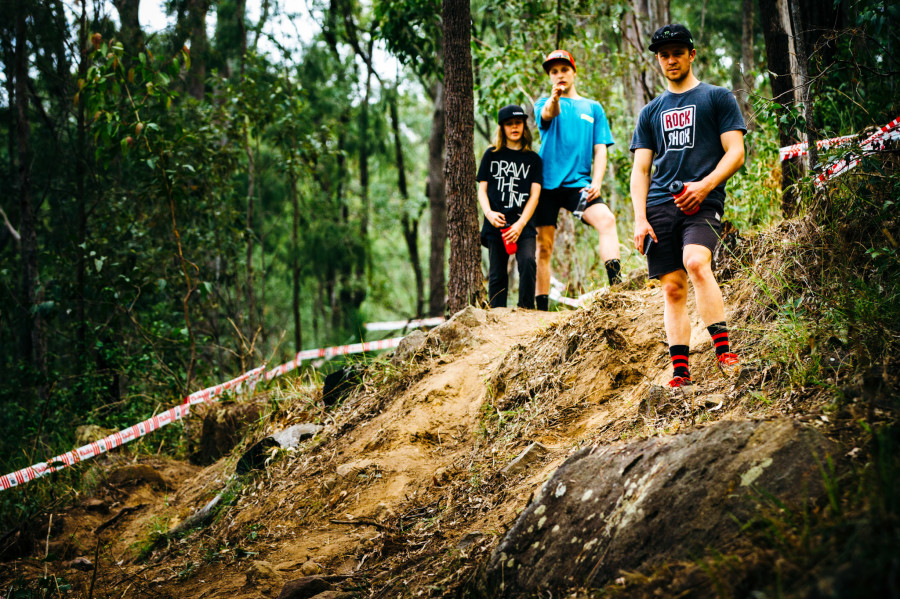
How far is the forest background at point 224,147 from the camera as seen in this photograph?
5820 mm

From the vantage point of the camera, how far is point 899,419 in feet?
7.68

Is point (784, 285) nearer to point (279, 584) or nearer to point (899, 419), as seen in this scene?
point (899, 419)

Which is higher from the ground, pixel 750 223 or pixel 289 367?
pixel 750 223

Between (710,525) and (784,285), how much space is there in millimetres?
2189

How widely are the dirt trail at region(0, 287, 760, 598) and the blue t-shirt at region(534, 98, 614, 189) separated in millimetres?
1326

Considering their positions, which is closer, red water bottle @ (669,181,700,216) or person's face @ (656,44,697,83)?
red water bottle @ (669,181,700,216)

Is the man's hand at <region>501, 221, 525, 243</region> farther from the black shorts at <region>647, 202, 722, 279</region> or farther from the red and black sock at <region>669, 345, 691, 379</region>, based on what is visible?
the red and black sock at <region>669, 345, 691, 379</region>

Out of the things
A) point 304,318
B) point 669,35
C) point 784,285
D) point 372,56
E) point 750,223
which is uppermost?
point 372,56

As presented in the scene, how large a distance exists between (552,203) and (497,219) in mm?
622

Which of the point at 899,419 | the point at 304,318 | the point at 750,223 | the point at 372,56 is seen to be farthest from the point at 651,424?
the point at 304,318

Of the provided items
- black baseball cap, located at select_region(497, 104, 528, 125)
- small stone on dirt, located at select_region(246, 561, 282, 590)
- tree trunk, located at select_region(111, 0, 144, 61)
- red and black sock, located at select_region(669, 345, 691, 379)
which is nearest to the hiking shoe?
red and black sock, located at select_region(669, 345, 691, 379)

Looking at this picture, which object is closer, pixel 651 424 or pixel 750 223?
pixel 651 424

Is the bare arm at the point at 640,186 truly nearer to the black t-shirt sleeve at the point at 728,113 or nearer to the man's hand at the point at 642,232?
the man's hand at the point at 642,232

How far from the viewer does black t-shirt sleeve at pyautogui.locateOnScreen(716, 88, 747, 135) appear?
12.1 feet
